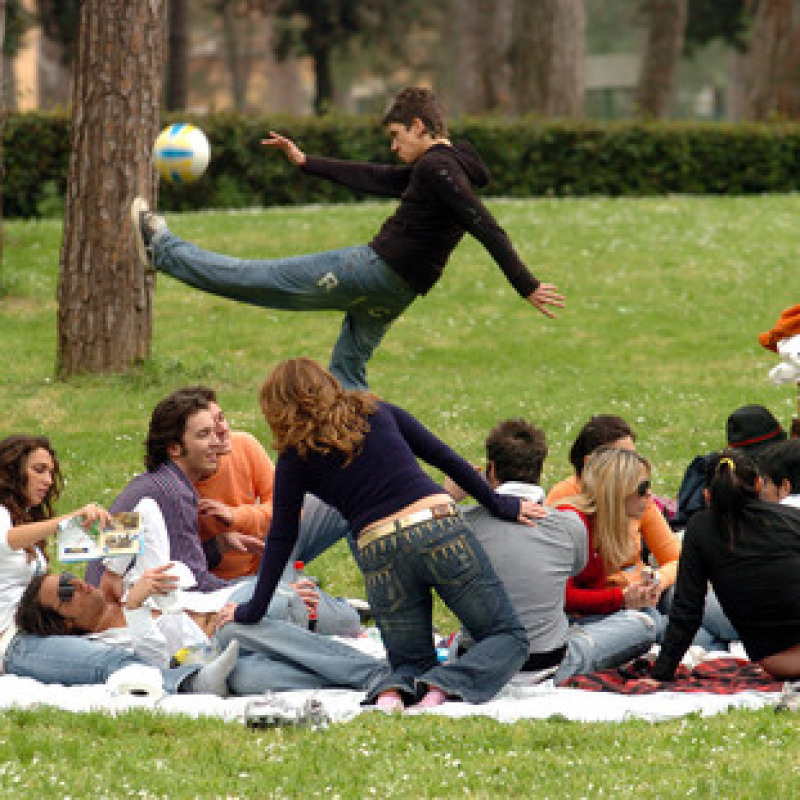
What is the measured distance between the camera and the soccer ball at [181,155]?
9.26 metres

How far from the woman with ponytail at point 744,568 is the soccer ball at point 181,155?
155 inches

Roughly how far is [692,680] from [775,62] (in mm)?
24568

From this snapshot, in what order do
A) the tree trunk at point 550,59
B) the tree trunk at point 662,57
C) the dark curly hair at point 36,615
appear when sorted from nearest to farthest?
the dark curly hair at point 36,615
the tree trunk at point 550,59
the tree trunk at point 662,57

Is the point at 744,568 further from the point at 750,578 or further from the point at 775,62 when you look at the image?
the point at 775,62

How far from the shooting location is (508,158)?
23625 mm

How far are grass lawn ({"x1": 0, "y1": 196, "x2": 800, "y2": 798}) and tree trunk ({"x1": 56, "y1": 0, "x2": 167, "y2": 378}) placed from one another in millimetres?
448

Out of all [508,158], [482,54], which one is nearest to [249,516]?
[508,158]

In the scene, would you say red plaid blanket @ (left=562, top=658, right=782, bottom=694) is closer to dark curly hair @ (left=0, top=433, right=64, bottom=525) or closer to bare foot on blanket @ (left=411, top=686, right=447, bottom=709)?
bare foot on blanket @ (left=411, top=686, right=447, bottom=709)

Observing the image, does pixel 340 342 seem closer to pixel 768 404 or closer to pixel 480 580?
pixel 480 580

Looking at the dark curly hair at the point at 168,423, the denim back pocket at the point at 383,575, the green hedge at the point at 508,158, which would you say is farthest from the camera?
the green hedge at the point at 508,158

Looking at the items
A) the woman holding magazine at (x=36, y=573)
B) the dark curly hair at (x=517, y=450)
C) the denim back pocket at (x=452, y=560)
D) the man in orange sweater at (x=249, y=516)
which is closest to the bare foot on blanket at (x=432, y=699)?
the denim back pocket at (x=452, y=560)

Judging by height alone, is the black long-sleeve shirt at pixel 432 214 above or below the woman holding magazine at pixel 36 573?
above

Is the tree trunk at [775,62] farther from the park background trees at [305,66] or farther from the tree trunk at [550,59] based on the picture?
the tree trunk at [550,59]

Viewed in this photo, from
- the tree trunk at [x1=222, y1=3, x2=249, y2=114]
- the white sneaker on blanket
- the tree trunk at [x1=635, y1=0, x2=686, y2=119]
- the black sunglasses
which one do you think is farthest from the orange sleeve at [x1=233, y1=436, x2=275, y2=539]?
the tree trunk at [x1=222, y1=3, x2=249, y2=114]
